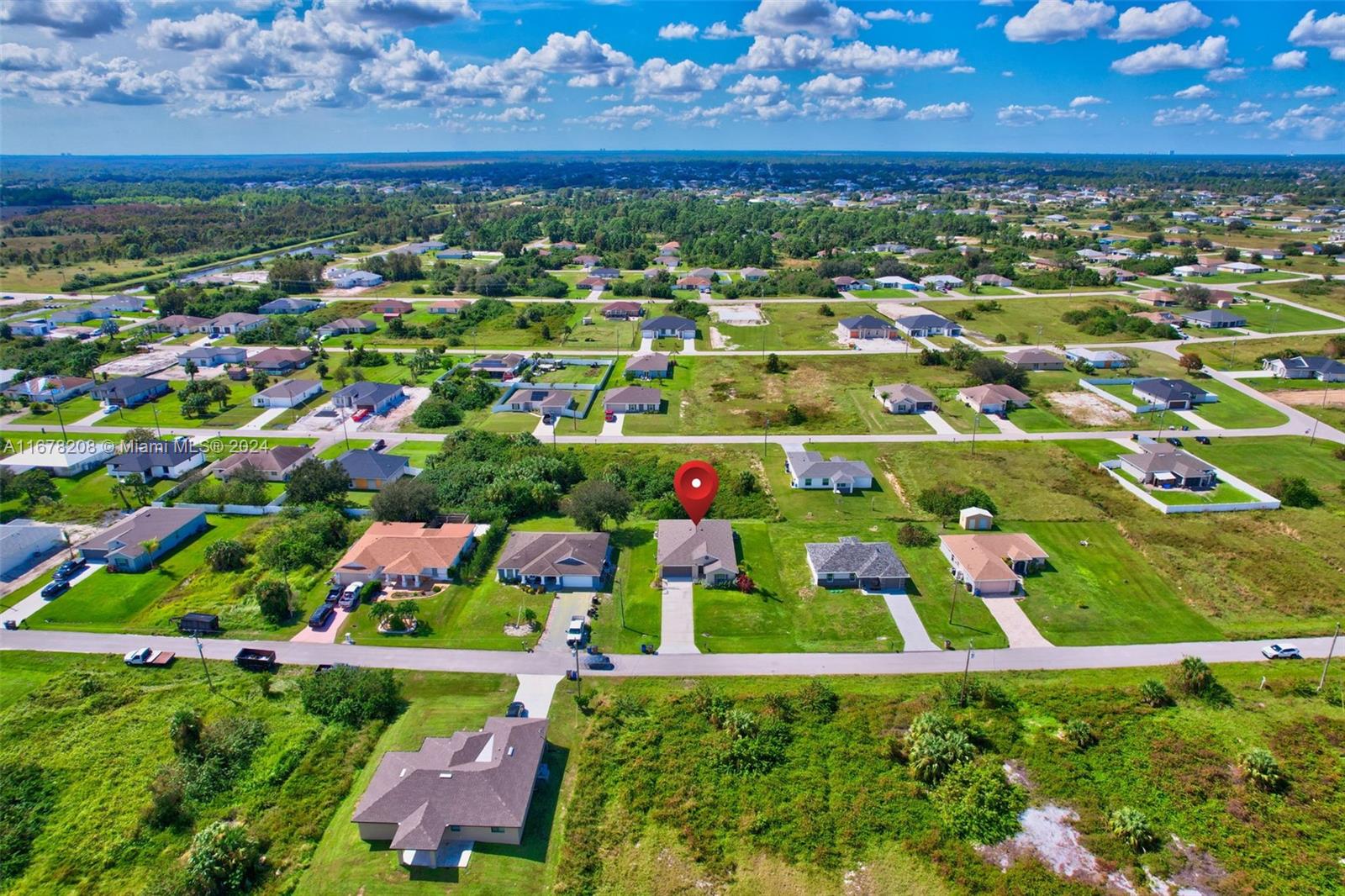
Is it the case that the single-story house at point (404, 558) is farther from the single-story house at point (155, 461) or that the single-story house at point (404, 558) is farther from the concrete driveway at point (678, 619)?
the single-story house at point (155, 461)

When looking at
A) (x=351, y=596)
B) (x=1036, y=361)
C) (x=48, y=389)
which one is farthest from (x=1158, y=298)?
(x=48, y=389)

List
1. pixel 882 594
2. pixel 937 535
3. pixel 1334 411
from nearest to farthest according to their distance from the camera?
pixel 882 594 → pixel 937 535 → pixel 1334 411

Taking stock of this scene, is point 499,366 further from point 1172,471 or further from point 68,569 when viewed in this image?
point 1172,471

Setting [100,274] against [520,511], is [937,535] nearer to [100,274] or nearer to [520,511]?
[520,511]

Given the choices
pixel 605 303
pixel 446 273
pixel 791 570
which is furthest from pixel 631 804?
pixel 446 273

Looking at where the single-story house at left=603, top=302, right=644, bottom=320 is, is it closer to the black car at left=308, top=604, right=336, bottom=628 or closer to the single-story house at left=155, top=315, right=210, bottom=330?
the single-story house at left=155, top=315, right=210, bottom=330

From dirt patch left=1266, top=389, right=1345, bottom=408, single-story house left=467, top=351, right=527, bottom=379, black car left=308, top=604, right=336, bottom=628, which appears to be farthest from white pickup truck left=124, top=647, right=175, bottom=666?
dirt patch left=1266, top=389, right=1345, bottom=408

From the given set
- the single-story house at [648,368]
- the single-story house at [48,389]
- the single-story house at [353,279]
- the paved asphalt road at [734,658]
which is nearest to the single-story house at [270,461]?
the paved asphalt road at [734,658]
